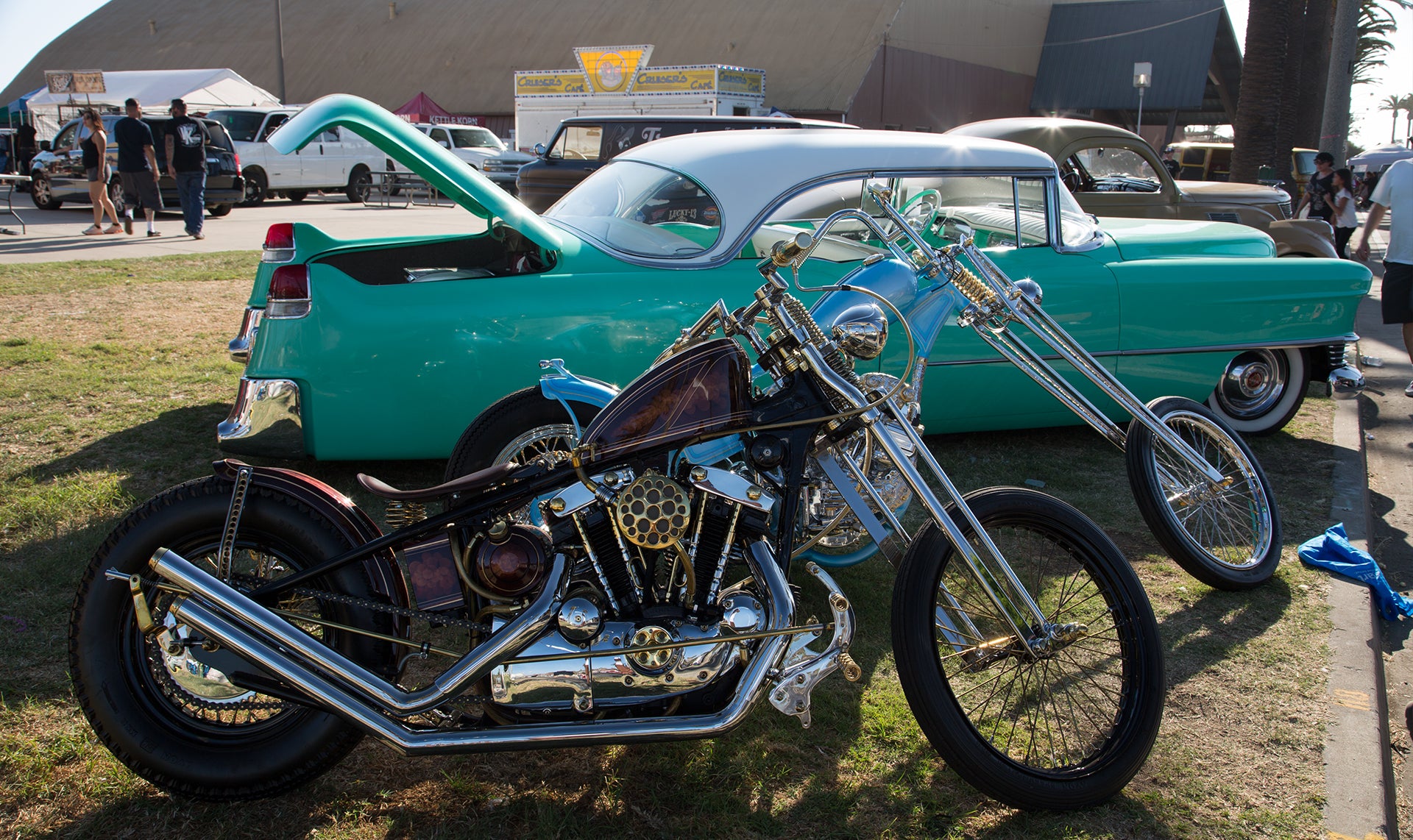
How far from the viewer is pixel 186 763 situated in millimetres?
2289

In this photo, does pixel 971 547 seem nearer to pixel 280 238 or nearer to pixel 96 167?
pixel 280 238

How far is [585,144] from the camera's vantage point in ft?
42.8

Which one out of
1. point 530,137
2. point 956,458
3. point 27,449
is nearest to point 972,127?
point 956,458

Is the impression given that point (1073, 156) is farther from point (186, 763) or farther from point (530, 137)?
point (530, 137)

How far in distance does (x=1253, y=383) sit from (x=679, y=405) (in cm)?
430

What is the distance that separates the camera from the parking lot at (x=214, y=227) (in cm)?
1120

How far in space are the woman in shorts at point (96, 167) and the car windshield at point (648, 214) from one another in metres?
10.2

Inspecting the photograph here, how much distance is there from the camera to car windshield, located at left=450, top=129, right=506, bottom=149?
2131cm

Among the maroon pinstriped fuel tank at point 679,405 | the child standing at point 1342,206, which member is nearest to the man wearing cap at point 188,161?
the maroon pinstriped fuel tank at point 679,405

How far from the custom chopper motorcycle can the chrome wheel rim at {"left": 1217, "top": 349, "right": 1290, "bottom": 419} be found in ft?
11.1

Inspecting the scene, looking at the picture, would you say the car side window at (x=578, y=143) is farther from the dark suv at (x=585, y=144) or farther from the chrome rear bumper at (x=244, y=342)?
the chrome rear bumper at (x=244, y=342)

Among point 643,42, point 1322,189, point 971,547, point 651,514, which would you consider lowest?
point 971,547

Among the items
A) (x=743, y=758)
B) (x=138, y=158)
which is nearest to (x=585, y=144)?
(x=138, y=158)

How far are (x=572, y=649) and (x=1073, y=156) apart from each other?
862 centimetres
